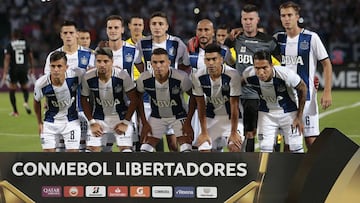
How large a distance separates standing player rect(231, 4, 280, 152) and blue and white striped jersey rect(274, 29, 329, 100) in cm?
12

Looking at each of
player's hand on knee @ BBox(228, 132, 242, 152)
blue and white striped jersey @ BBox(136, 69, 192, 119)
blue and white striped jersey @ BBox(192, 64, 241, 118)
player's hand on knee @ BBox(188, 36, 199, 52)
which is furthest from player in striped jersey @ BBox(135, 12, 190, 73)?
player's hand on knee @ BBox(228, 132, 242, 152)

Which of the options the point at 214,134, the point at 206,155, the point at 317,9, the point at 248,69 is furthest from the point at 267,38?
the point at 317,9

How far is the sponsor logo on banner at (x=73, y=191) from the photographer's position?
536 cm

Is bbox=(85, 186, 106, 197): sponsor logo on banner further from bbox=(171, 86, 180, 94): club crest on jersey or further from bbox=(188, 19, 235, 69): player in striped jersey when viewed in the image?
bbox=(188, 19, 235, 69): player in striped jersey

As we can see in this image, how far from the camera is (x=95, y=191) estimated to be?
5.36m

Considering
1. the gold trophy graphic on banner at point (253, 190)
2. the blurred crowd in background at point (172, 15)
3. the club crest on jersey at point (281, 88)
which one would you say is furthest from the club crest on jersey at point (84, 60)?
the blurred crowd in background at point (172, 15)

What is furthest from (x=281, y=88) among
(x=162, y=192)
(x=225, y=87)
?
(x=162, y=192)

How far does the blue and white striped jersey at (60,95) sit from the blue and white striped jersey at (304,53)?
209 centimetres

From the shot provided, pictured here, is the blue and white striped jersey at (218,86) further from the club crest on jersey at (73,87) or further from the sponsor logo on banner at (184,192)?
the sponsor logo on banner at (184,192)

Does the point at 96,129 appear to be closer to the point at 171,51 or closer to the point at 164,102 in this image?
the point at 164,102

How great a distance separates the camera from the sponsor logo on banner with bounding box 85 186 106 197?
17.6ft

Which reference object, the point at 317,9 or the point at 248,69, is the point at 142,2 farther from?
the point at 248,69

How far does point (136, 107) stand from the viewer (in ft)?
26.8

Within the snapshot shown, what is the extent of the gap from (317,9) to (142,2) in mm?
5369
